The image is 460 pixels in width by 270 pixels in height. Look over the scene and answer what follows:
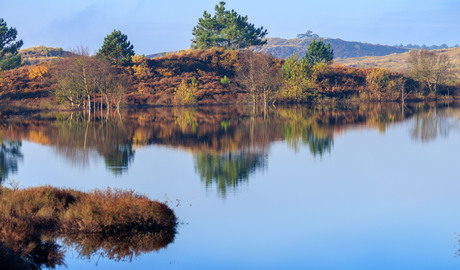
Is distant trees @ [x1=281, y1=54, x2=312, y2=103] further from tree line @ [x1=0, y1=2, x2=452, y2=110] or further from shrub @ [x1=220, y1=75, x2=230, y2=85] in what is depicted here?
shrub @ [x1=220, y1=75, x2=230, y2=85]

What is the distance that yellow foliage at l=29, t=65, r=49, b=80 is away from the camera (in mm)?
74106

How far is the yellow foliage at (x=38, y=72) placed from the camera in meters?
74.1

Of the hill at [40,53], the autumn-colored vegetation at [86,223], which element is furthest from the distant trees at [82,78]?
the hill at [40,53]

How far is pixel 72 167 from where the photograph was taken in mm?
23031

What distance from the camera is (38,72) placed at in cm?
7512

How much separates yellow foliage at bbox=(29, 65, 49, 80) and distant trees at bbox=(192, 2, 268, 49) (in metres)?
32.5

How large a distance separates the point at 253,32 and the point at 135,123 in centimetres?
5771

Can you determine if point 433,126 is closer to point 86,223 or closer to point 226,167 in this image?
point 226,167

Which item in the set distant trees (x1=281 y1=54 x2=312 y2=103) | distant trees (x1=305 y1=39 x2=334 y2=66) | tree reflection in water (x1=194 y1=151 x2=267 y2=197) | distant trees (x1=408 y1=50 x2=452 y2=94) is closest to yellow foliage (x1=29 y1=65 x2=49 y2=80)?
distant trees (x1=281 y1=54 x2=312 y2=103)

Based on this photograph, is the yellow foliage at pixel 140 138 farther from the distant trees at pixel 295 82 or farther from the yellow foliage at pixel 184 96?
the distant trees at pixel 295 82

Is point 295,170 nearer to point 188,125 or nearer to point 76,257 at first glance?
point 76,257

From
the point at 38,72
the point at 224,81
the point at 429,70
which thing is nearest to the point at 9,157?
the point at 38,72

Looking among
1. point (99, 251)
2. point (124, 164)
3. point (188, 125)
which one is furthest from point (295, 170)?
point (188, 125)

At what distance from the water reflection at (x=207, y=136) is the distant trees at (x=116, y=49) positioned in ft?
125
